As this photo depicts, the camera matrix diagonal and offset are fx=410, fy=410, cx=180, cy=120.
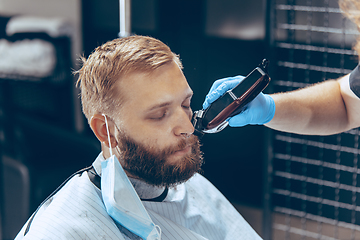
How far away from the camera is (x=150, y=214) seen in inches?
54.3

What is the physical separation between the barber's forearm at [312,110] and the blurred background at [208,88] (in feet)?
2.16

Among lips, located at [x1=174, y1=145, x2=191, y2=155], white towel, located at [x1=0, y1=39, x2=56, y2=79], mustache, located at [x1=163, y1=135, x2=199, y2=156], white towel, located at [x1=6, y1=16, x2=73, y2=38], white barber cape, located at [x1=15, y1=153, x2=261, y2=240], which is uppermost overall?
white towel, located at [x1=6, y1=16, x2=73, y2=38]

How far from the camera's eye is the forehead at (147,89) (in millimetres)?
1282

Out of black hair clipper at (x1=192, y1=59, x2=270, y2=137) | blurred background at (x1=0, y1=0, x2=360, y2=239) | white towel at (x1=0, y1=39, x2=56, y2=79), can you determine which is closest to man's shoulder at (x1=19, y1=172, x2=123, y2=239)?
black hair clipper at (x1=192, y1=59, x2=270, y2=137)

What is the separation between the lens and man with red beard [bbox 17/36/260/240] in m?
1.21

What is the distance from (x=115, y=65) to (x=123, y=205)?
17.2 inches

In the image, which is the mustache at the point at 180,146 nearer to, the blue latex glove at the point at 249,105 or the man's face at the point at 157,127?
the man's face at the point at 157,127

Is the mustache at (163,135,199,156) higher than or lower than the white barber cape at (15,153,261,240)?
higher

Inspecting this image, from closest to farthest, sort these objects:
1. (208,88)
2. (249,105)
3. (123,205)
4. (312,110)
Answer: (123,205) → (249,105) → (312,110) → (208,88)

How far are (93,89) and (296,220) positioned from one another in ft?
6.96

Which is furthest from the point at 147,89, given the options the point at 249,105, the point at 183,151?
the point at 249,105

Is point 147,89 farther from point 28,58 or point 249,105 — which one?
point 28,58

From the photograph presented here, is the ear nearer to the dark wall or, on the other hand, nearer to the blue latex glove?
the blue latex glove

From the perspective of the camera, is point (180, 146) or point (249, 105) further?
point (249, 105)
